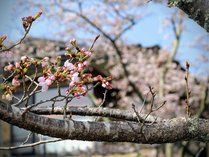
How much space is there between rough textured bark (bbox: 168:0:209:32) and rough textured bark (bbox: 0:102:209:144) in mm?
548

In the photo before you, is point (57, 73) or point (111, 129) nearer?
point (111, 129)

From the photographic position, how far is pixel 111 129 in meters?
1.96

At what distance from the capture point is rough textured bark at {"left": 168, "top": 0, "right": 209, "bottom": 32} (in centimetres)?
212

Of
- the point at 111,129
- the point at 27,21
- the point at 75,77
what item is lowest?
the point at 111,129

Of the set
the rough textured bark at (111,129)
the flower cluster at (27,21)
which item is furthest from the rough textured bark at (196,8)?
the flower cluster at (27,21)

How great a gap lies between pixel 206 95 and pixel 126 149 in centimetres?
477

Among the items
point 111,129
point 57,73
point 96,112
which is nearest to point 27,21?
point 57,73

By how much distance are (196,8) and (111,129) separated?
79 centimetres

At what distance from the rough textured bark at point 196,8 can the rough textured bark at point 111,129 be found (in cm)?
55

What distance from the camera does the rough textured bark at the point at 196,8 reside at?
212 cm

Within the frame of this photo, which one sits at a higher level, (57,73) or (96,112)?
(57,73)

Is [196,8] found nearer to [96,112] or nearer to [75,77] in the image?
[75,77]

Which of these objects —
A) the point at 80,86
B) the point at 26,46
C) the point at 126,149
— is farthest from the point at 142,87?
the point at 80,86

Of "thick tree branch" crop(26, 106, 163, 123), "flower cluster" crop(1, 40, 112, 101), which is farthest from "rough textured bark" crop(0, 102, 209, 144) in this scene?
"thick tree branch" crop(26, 106, 163, 123)
